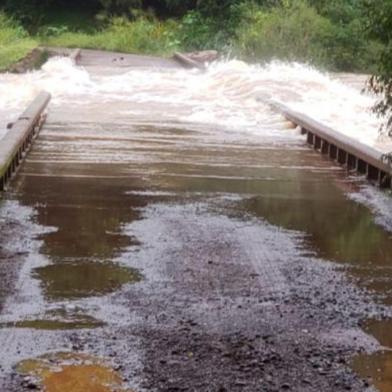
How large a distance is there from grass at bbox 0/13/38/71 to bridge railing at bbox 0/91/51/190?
1238 centimetres

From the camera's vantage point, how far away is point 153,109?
60.2 ft

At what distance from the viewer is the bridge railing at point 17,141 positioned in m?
9.51

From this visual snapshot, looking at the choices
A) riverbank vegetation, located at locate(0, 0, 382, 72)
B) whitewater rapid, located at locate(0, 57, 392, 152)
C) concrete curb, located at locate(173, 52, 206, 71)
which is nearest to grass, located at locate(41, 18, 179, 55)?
riverbank vegetation, located at locate(0, 0, 382, 72)

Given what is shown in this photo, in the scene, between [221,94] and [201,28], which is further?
[201,28]

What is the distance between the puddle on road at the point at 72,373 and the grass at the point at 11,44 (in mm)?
21989

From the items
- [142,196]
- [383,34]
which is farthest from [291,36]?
[383,34]

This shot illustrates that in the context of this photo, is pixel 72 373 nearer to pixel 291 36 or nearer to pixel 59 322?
pixel 59 322

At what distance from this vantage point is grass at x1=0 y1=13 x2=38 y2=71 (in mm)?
28784

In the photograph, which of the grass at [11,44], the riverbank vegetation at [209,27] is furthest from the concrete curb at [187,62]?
the grass at [11,44]

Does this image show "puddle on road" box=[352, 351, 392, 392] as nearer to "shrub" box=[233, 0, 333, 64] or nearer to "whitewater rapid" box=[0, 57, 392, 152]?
"whitewater rapid" box=[0, 57, 392, 152]

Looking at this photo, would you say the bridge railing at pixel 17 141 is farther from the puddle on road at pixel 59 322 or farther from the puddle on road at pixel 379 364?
the puddle on road at pixel 379 364

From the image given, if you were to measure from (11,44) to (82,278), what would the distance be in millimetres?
31018

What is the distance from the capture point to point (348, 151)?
11484 mm

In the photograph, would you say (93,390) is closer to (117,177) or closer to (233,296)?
(233,296)
